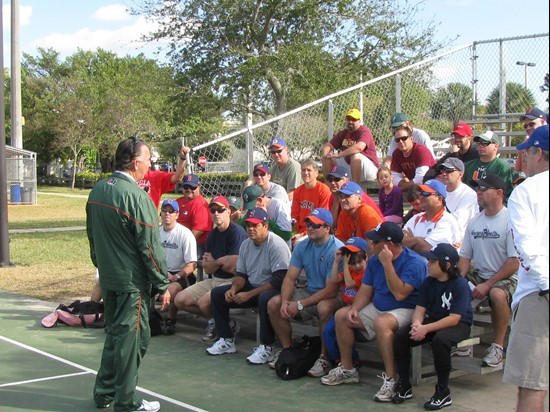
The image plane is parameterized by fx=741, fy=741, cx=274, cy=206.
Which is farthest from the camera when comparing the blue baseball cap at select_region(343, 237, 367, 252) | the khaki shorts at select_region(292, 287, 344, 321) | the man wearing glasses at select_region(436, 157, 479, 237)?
the man wearing glasses at select_region(436, 157, 479, 237)

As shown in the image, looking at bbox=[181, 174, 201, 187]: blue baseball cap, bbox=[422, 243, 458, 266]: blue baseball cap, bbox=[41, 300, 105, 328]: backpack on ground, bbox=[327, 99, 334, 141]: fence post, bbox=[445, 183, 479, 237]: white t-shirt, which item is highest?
bbox=[327, 99, 334, 141]: fence post

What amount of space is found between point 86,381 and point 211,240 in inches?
93.5

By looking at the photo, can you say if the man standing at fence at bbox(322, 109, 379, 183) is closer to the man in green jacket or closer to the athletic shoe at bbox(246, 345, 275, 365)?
the athletic shoe at bbox(246, 345, 275, 365)

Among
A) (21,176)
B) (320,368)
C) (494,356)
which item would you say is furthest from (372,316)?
(21,176)

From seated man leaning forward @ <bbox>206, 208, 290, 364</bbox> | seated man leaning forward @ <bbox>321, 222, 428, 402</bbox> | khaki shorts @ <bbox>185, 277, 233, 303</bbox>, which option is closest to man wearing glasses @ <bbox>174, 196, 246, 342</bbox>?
khaki shorts @ <bbox>185, 277, 233, 303</bbox>

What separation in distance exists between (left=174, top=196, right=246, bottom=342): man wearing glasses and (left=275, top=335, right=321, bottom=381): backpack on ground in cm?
155

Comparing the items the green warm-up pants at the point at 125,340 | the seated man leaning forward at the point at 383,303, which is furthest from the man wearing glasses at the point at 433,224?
the green warm-up pants at the point at 125,340

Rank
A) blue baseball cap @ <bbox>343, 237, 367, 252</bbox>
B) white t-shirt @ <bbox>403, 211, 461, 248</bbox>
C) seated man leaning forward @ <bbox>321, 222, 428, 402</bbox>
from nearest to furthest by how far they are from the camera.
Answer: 1. seated man leaning forward @ <bbox>321, 222, 428, 402</bbox>
2. blue baseball cap @ <bbox>343, 237, 367, 252</bbox>
3. white t-shirt @ <bbox>403, 211, 461, 248</bbox>

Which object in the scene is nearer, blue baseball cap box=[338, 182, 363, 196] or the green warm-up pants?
the green warm-up pants

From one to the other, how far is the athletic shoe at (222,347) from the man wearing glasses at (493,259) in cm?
263

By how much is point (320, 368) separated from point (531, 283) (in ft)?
10.3

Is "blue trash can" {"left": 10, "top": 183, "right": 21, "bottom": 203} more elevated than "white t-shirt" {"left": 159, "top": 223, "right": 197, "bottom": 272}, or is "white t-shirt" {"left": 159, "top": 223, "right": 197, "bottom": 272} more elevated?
"blue trash can" {"left": 10, "top": 183, "right": 21, "bottom": 203}

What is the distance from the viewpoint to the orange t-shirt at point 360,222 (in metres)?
7.58

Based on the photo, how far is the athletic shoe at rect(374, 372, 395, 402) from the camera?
6.15 m
